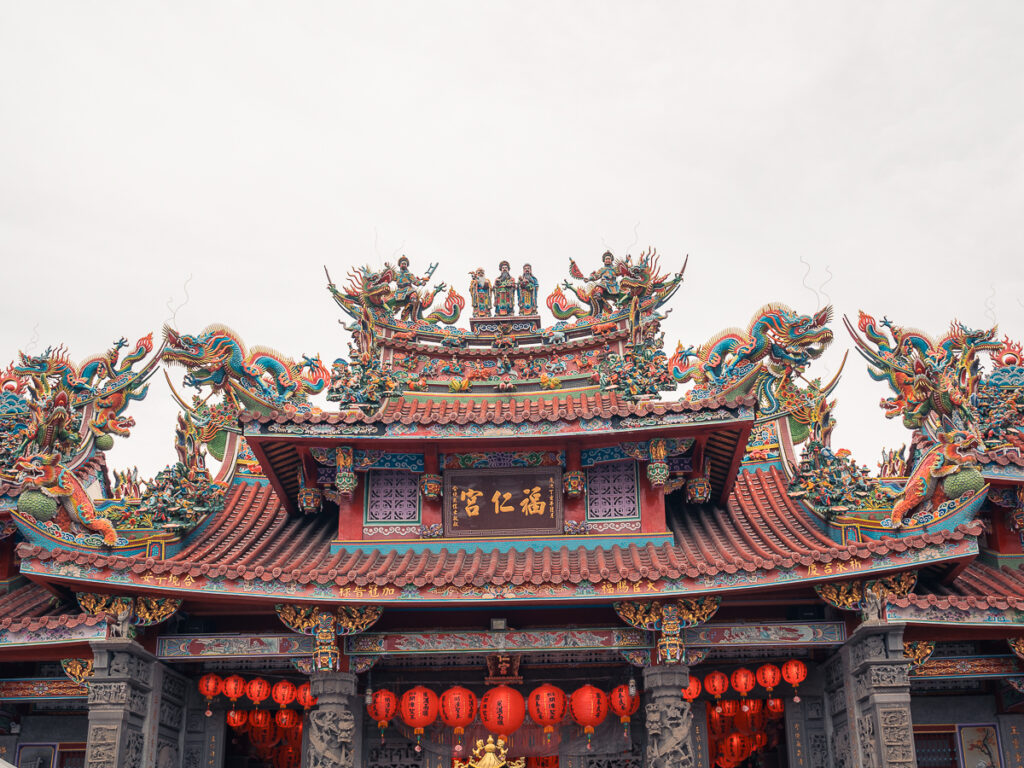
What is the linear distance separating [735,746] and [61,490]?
860 cm

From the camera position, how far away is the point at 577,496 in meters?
11.1

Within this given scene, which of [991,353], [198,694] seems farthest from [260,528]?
[991,353]

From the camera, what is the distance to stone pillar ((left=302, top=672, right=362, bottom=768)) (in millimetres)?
9188

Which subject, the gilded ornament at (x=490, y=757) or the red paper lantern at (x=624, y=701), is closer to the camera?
the gilded ornament at (x=490, y=757)

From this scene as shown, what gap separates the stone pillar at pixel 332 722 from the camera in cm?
919

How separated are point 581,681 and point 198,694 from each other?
184 inches

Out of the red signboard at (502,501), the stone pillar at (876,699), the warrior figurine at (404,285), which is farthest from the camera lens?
the warrior figurine at (404,285)

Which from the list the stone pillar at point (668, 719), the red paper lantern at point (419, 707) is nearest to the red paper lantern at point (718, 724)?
the stone pillar at point (668, 719)

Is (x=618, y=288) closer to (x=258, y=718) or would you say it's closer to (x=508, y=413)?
(x=508, y=413)

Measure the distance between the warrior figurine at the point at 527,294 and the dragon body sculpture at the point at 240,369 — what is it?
3.27 meters

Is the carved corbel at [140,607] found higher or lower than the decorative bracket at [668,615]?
higher

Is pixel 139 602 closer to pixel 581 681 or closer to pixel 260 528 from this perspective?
pixel 260 528

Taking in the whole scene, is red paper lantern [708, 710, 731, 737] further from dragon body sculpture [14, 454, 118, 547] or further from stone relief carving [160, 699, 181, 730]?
dragon body sculpture [14, 454, 118, 547]

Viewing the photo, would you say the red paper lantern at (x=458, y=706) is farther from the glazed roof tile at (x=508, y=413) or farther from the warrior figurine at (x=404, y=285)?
the warrior figurine at (x=404, y=285)
